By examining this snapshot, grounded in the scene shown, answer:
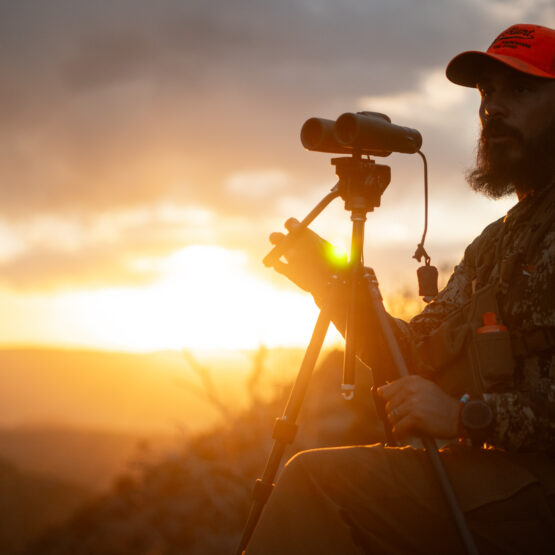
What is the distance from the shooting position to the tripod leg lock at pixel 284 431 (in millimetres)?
2250

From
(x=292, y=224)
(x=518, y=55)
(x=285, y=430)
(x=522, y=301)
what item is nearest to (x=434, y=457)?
(x=285, y=430)

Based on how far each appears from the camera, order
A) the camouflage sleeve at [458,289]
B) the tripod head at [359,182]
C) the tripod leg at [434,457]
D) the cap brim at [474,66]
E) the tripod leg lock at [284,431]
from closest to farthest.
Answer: the tripod leg at [434,457] → the tripod leg lock at [284,431] → the tripod head at [359,182] → the cap brim at [474,66] → the camouflage sleeve at [458,289]

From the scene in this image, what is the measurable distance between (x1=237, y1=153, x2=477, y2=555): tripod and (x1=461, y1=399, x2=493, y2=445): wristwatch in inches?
5.8

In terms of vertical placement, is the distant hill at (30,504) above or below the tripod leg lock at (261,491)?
below

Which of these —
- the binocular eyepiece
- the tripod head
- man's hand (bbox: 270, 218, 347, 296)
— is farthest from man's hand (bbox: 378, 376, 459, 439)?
the binocular eyepiece

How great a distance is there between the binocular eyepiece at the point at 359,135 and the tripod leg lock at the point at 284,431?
4.17 ft

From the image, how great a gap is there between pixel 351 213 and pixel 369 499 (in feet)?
4.15

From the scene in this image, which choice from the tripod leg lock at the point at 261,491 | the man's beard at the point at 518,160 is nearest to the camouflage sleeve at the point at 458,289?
the man's beard at the point at 518,160

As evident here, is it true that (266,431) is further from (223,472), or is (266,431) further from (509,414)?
(509,414)

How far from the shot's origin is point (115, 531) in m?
4.93

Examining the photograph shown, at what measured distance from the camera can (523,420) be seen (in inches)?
78.4

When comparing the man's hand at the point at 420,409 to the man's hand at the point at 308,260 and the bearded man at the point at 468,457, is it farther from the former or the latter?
the man's hand at the point at 308,260

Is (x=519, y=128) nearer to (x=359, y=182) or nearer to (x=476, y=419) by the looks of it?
(x=359, y=182)

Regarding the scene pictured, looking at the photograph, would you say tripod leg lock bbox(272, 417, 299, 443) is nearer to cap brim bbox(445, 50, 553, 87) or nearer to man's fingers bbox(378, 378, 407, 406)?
man's fingers bbox(378, 378, 407, 406)
